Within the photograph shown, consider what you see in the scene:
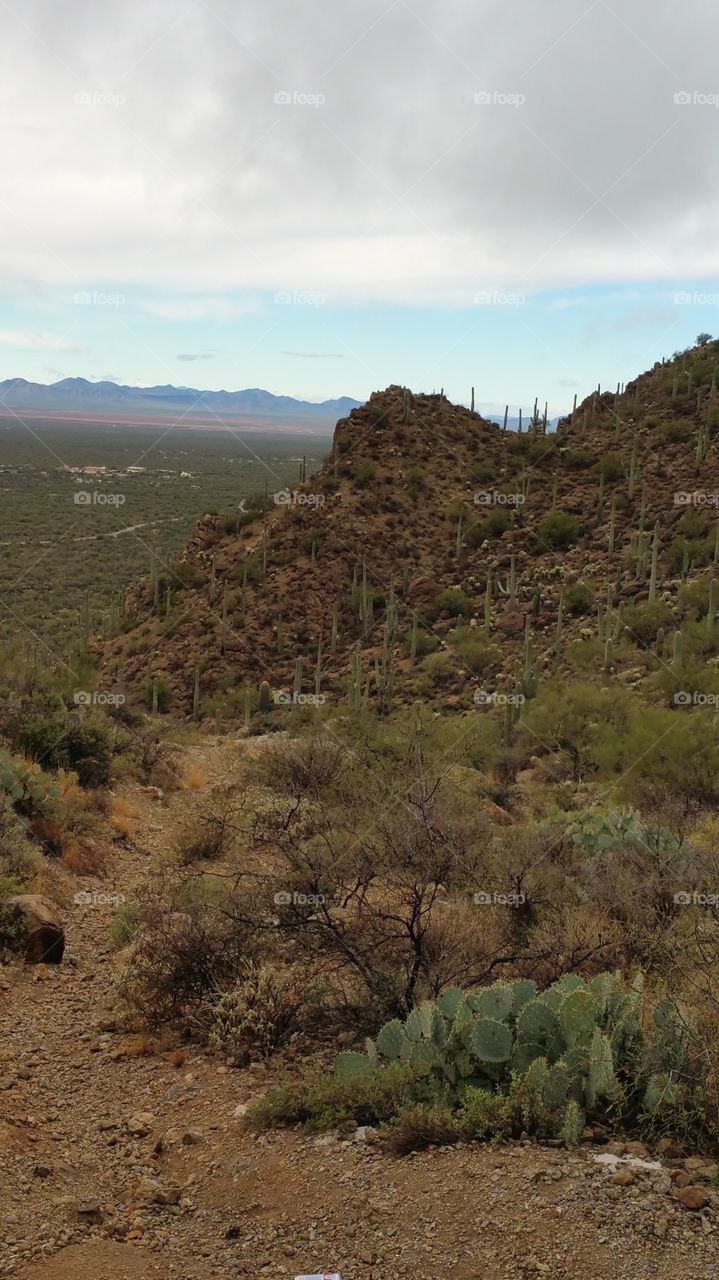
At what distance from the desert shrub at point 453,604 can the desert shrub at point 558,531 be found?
3943 millimetres

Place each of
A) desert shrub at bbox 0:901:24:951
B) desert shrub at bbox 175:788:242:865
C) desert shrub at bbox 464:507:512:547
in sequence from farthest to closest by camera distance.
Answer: desert shrub at bbox 464:507:512:547 → desert shrub at bbox 175:788:242:865 → desert shrub at bbox 0:901:24:951

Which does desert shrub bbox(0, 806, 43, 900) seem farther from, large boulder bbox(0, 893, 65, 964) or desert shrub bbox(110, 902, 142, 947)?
desert shrub bbox(110, 902, 142, 947)

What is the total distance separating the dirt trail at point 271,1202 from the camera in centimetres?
403

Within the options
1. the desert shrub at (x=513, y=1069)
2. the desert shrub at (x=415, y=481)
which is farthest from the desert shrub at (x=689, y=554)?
the desert shrub at (x=513, y=1069)

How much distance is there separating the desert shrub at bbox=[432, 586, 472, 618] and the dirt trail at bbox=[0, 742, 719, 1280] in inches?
1001

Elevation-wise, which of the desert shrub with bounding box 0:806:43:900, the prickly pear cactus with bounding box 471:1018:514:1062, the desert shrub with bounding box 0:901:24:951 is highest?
the prickly pear cactus with bounding box 471:1018:514:1062

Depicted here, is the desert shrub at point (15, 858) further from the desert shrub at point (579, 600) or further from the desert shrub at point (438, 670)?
the desert shrub at point (579, 600)

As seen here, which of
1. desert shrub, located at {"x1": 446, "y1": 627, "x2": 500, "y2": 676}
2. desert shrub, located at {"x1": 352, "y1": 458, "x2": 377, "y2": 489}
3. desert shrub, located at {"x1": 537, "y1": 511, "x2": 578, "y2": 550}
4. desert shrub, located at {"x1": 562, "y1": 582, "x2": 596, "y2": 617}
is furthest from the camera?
desert shrub, located at {"x1": 352, "y1": 458, "x2": 377, "y2": 489}

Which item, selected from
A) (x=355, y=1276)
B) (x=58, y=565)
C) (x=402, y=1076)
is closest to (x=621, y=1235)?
(x=355, y=1276)

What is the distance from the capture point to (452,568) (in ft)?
112

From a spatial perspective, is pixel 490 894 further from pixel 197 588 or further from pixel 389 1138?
pixel 197 588

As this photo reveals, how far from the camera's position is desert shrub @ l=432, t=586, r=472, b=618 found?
3116 cm

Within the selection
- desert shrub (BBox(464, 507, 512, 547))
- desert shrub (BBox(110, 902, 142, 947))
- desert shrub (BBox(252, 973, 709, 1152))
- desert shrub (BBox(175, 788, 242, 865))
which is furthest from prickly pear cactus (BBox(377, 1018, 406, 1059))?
desert shrub (BBox(464, 507, 512, 547))

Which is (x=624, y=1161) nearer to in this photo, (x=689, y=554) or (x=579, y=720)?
(x=579, y=720)
